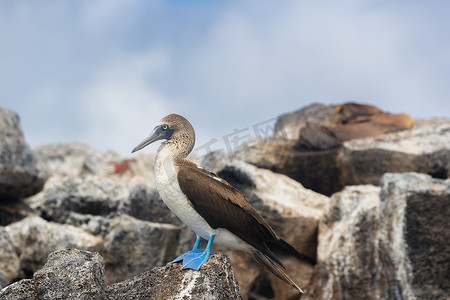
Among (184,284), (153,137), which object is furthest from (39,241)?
(184,284)

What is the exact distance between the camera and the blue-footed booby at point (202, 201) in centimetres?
609

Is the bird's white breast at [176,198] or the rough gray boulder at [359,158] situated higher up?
the rough gray boulder at [359,158]

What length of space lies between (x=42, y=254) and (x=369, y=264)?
6.66 metres

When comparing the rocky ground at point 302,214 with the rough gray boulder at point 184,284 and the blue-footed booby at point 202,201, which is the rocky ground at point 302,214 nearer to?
the rough gray boulder at point 184,284

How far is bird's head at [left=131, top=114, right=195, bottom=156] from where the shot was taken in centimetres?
638

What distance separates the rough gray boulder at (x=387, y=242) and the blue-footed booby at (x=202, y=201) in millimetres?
4056

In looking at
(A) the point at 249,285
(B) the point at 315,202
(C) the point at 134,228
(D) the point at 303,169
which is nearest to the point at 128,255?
(C) the point at 134,228

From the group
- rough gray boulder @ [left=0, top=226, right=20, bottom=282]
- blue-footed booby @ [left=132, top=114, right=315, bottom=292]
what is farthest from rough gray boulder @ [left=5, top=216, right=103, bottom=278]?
blue-footed booby @ [left=132, top=114, right=315, bottom=292]

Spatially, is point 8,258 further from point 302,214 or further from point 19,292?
point 19,292

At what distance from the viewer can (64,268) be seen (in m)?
5.24

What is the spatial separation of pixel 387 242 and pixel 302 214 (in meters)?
2.02

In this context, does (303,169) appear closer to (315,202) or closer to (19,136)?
(315,202)

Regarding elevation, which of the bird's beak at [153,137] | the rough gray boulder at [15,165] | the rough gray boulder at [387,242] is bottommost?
the rough gray boulder at [387,242]

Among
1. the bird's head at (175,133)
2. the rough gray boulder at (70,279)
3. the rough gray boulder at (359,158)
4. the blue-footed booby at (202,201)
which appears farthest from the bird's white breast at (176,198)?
the rough gray boulder at (359,158)
